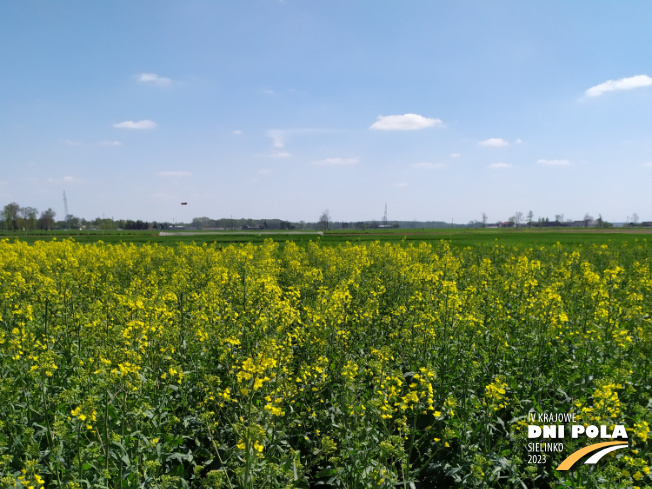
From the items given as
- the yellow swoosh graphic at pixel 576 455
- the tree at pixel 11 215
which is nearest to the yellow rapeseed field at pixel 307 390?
the yellow swoosh graphic at pixel 576 455

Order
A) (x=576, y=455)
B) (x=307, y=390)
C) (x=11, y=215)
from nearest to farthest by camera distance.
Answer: (x=576, y=455), (x=307, y=390), (x=11, y=215)

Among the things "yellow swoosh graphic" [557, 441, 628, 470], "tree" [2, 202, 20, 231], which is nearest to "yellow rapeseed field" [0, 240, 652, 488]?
"yellow swoosh graphic" [557, 441, 628, 470]

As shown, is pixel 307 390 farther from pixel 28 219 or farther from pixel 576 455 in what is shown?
pixel 28 219

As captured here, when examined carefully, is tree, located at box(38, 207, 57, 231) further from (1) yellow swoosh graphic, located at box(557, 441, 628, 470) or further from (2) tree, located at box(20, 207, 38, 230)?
(1) yellow swoosh graphic, located at box(557, 441, 628, 470)

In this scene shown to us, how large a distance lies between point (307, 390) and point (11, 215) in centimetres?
14949

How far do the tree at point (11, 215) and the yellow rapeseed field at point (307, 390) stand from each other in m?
142

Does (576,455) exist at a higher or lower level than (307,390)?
lower

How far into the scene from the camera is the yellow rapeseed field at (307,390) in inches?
142

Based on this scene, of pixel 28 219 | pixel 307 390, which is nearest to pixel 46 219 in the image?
pixel 28 219

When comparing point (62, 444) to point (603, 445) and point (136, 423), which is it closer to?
point (136, 423)

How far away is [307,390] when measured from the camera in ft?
17.9

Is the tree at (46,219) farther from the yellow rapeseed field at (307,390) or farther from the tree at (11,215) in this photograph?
the yellow rapeseed field at (307,390)

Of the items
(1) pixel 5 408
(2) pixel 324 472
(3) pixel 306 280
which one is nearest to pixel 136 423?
(1) pixel 5 408

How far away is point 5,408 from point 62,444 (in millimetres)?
1033
